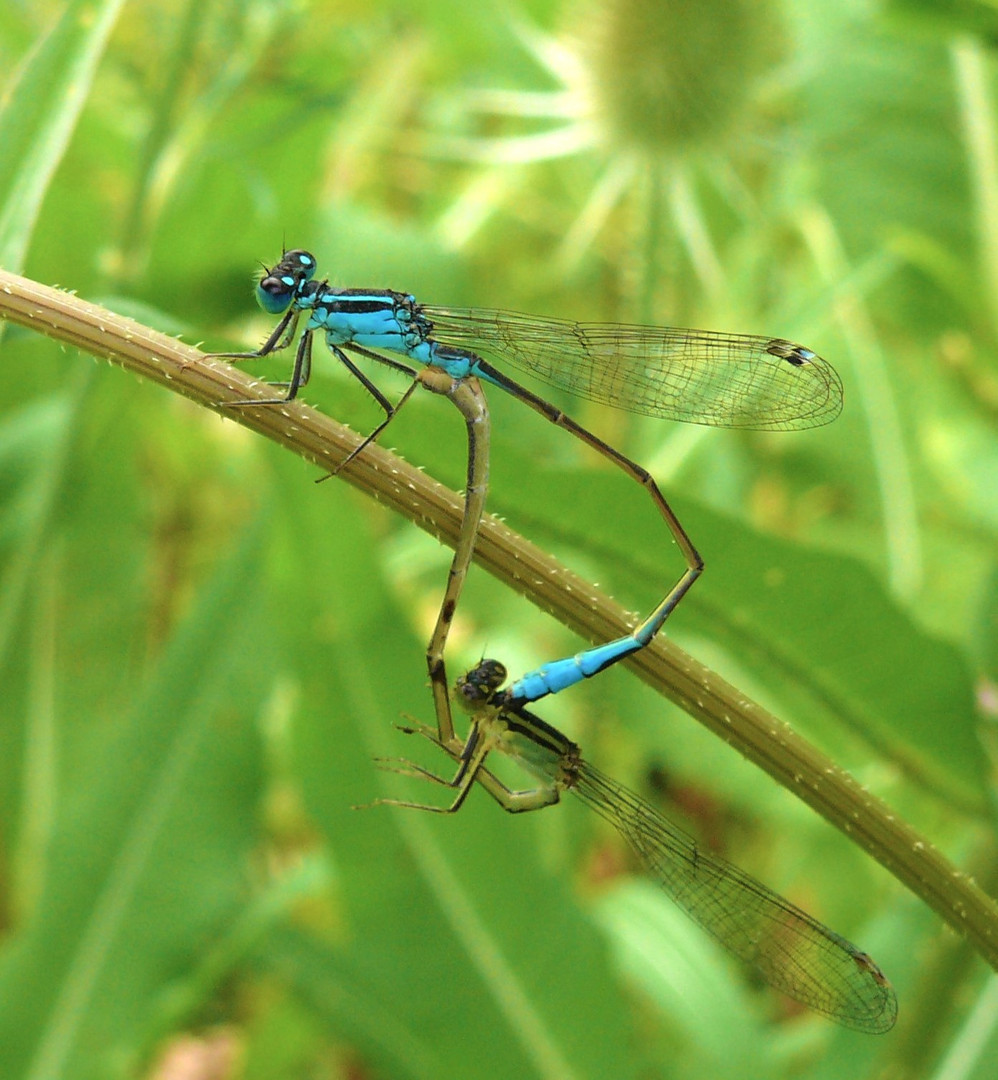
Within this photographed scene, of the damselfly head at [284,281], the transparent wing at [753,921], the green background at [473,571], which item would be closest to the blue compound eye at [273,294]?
the damselfly head at [284,281]

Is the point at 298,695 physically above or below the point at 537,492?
below

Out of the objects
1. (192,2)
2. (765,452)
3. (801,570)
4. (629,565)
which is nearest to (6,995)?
(629,565)

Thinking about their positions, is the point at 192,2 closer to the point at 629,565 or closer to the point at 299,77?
the point at 299,77

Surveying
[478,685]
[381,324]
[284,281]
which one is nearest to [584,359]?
[381,324]

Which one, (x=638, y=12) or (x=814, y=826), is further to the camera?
(x=638, y=12)

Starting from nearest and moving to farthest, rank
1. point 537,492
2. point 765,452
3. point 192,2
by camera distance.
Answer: point 537,492
point 192,2
point 765,452

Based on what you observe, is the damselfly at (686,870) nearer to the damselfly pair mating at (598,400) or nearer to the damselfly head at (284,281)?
the damselfly pair mating at (598,400)

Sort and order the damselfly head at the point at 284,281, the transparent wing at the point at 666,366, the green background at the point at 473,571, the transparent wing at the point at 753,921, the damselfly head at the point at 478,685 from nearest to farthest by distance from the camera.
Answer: the transparent wing at the point at 753,921
the damselfly head at the point at 478,685
the damselfly head at the point at 284,281
the green background at the point at 473,571
the transparent wing at the point at 666,366

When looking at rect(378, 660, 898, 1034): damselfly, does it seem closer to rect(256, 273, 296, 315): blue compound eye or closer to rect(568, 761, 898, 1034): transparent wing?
rect(568, 761, 898, 1034): transparent wing
